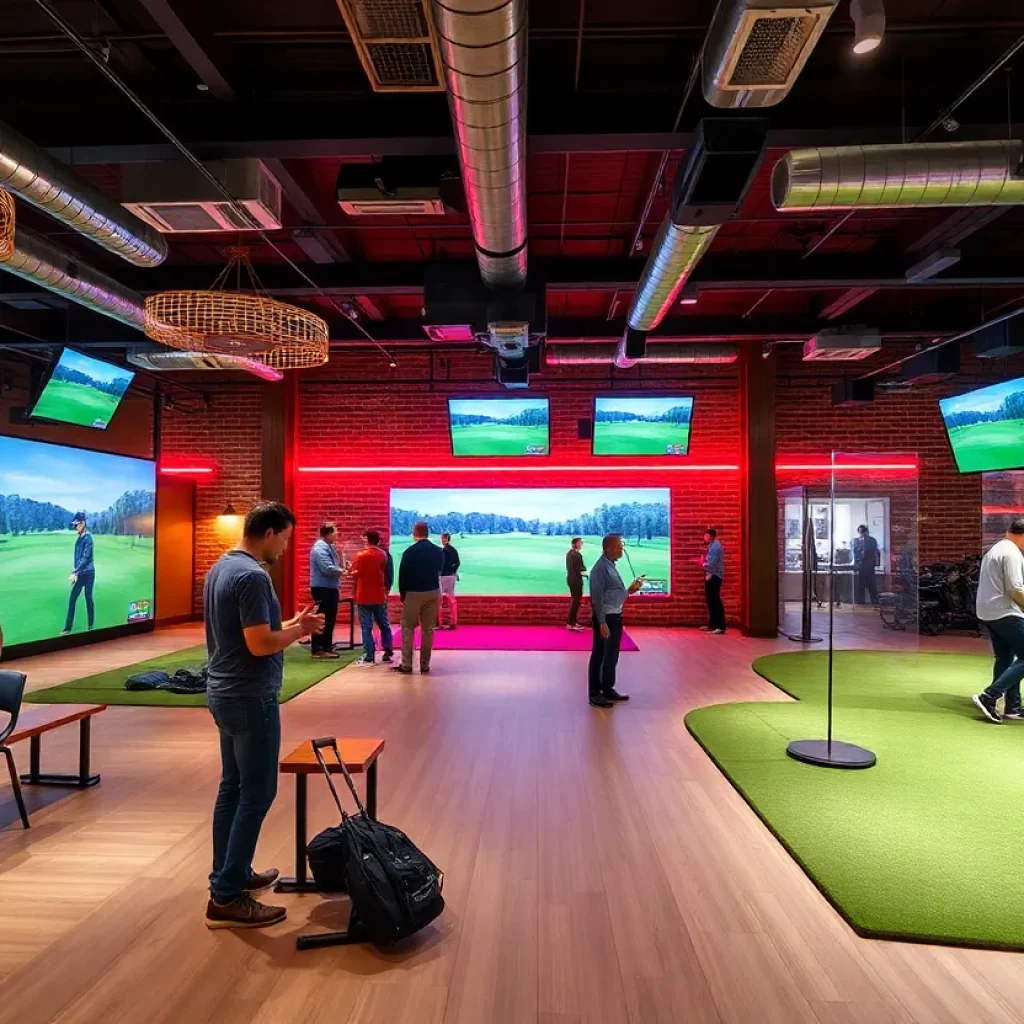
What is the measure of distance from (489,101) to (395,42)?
46 centimetres

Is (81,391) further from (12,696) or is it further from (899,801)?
(899,801)

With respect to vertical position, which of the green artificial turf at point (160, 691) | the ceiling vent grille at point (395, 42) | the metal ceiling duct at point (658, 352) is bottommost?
the green artificial turf at point (160, 691)

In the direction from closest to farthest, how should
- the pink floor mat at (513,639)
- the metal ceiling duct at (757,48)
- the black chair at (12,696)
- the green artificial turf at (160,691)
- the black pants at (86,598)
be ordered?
1. the metal ceiling duct at (757,48)
2. the black chair at (12,696)
3. the green artificial turf at (160,691)
4. the black pants at (86,598)
5. the pink floor mat at (513,639)

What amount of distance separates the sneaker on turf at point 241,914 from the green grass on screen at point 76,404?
773cm

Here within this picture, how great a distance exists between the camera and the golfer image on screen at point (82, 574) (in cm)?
938

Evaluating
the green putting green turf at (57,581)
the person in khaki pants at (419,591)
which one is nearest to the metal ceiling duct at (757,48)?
the person in khaki pants at (419,591)

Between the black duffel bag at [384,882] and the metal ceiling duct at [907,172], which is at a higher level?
the metal ceiling duct at [907,172]

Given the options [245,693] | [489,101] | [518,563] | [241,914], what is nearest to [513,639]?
[518,563]

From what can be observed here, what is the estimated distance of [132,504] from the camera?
35.0ft

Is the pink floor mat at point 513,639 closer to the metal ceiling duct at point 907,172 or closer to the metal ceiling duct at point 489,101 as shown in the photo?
the metal ceiling duct at point 489,101

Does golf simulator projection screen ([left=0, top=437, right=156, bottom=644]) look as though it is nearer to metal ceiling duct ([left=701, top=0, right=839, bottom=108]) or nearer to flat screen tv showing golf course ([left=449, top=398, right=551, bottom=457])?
flat screen tv showing golf course ([left=449, top=398, right=551, bottom=457])

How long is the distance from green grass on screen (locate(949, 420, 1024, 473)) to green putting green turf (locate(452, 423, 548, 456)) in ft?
19.3

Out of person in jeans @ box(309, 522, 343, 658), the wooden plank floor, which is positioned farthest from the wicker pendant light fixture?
person in jeans @ box(309, 522, 343, 658)

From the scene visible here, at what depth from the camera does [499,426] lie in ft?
36.4
